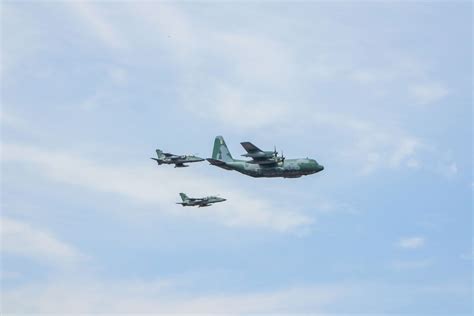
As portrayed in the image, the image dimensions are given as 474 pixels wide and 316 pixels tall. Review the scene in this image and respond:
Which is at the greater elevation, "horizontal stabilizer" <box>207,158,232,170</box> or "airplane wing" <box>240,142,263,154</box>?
"airplane wing" <box>240,142,263,154</box>

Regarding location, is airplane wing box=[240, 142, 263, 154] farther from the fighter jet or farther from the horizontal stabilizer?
the horizontal stabilizer

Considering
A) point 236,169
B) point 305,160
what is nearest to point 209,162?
point 236,169

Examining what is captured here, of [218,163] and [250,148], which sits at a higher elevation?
[250,148]

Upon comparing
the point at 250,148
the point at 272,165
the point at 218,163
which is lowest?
the point at 272,165

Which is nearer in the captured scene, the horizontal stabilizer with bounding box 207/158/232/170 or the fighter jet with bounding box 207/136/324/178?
the fighter jet with bounding box 207/136/324/178

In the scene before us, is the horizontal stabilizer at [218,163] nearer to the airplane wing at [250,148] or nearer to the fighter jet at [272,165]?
the fighter jet at [272,165]

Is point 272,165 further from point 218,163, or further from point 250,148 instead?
point 218,163

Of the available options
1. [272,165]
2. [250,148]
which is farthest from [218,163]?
[272,165]

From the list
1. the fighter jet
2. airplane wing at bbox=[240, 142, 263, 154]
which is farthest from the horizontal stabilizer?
airplane wing at bbox=[240, 142, 263, 154]

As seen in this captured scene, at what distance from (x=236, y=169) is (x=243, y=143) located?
10.8m

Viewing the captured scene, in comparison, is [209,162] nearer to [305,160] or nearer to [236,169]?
[236,169]

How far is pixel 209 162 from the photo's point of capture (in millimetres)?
198500

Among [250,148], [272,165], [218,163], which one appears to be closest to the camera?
[250,148]

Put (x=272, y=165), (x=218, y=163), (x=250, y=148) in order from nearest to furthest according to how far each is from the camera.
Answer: (x=250, y=148)
(x=272, y=165)
(x=218, y=163)
